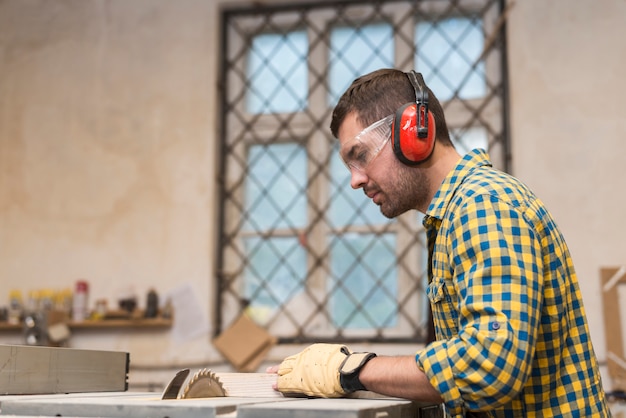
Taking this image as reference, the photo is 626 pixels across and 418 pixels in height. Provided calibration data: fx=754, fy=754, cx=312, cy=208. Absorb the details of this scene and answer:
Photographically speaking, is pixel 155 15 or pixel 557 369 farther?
pixel 155 15

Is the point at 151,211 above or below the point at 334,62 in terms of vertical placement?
below

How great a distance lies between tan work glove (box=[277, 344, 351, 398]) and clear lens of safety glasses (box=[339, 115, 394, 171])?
403 millimetres

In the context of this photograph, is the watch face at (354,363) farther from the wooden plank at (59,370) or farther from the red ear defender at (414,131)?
the wooden plank at (59,370)

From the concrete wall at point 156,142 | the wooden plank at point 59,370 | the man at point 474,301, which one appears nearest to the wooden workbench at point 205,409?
the man at point 474,301

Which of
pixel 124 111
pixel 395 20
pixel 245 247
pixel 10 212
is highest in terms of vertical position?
pixel 395 20

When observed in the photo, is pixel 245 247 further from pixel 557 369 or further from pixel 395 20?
pixel 557 369

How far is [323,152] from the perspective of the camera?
12.5 ft

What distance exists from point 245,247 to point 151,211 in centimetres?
51

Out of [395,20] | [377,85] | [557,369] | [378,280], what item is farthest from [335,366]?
[395,20]

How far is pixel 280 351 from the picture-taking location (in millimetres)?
3625

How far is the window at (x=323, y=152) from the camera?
12.0ft

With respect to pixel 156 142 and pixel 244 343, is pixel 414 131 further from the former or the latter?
pixel 156 142

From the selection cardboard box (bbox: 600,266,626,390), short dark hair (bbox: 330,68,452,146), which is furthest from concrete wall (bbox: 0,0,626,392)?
short dark hair (bbox: 330,68,452,146)

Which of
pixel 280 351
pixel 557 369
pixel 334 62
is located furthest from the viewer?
pixel 334 62
